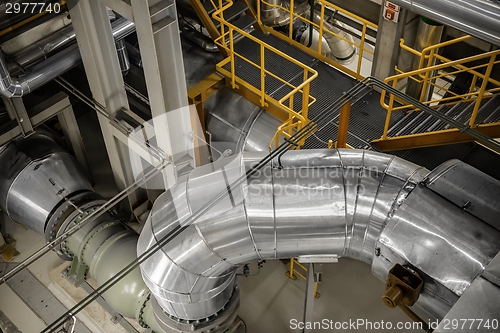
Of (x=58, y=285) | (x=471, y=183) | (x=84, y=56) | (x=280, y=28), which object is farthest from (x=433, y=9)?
(x=58, y=285)

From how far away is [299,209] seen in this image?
4758mm

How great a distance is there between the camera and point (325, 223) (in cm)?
476

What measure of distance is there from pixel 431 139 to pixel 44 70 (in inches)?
190

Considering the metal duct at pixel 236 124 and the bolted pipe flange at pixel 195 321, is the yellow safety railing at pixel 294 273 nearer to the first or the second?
the bolted pipe flange at pixel 195 321

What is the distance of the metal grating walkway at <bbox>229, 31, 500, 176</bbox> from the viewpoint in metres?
6.57

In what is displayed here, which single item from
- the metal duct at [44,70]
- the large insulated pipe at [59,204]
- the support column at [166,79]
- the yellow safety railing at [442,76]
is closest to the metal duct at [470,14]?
the yellow safety railing at [442,76]

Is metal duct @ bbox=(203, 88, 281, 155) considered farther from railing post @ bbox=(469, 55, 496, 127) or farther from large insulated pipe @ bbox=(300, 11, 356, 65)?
large insulated pipe @ bbox=(300, 11, 356, 65)

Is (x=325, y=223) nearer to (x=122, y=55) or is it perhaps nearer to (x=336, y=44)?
(x=122, y=55)

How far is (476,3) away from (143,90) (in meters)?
5.33

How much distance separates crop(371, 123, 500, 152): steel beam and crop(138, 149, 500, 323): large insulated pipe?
161cm

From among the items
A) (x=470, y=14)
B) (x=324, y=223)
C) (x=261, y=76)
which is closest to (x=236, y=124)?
(x=261, y=76)

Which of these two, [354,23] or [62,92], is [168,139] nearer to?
[62,92]

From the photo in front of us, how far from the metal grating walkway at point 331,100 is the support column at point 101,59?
1.74 m

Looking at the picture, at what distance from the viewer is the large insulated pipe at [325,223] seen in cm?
429
